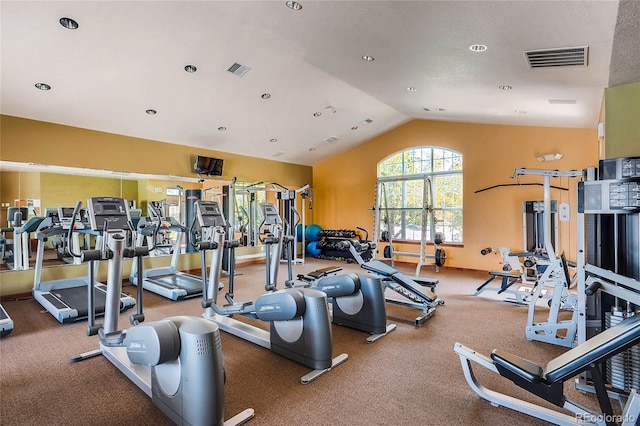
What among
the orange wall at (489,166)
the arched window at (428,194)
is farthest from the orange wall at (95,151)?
the arched window at (428,194)

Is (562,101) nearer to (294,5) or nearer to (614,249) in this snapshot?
(614,249)

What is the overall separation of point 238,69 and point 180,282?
10.5 ft

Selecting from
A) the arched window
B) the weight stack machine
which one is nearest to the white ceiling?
the weight stack machine

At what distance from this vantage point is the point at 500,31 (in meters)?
2.79

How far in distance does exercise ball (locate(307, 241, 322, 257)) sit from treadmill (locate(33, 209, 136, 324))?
4.60 m

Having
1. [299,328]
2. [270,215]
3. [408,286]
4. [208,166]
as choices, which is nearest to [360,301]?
[408,286]

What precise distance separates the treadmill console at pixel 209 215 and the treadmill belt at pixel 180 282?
1.50 meters

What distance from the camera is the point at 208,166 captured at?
6.65 meters

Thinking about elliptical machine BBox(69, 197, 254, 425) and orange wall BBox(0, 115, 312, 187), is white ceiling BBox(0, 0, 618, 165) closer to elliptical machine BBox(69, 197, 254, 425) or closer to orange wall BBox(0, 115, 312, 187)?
orange wall BBox(0, 115, 312, 187)

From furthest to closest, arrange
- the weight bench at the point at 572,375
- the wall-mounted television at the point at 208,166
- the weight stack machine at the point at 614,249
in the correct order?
the wall-mounted television at the point at 208,166 < the weight stack machine at the point at 614,249 < the weight bench at the point at 572,375

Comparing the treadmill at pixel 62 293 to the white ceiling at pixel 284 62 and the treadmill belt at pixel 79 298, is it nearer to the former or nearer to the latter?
the treadmill belt at pixel 79 298

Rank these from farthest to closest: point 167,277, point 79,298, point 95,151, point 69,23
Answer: point 167,277, point 95,151, point 79,298, point 69,23

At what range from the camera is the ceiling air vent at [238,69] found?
4264mm

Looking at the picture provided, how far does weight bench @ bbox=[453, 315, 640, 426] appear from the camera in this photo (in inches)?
64.6
